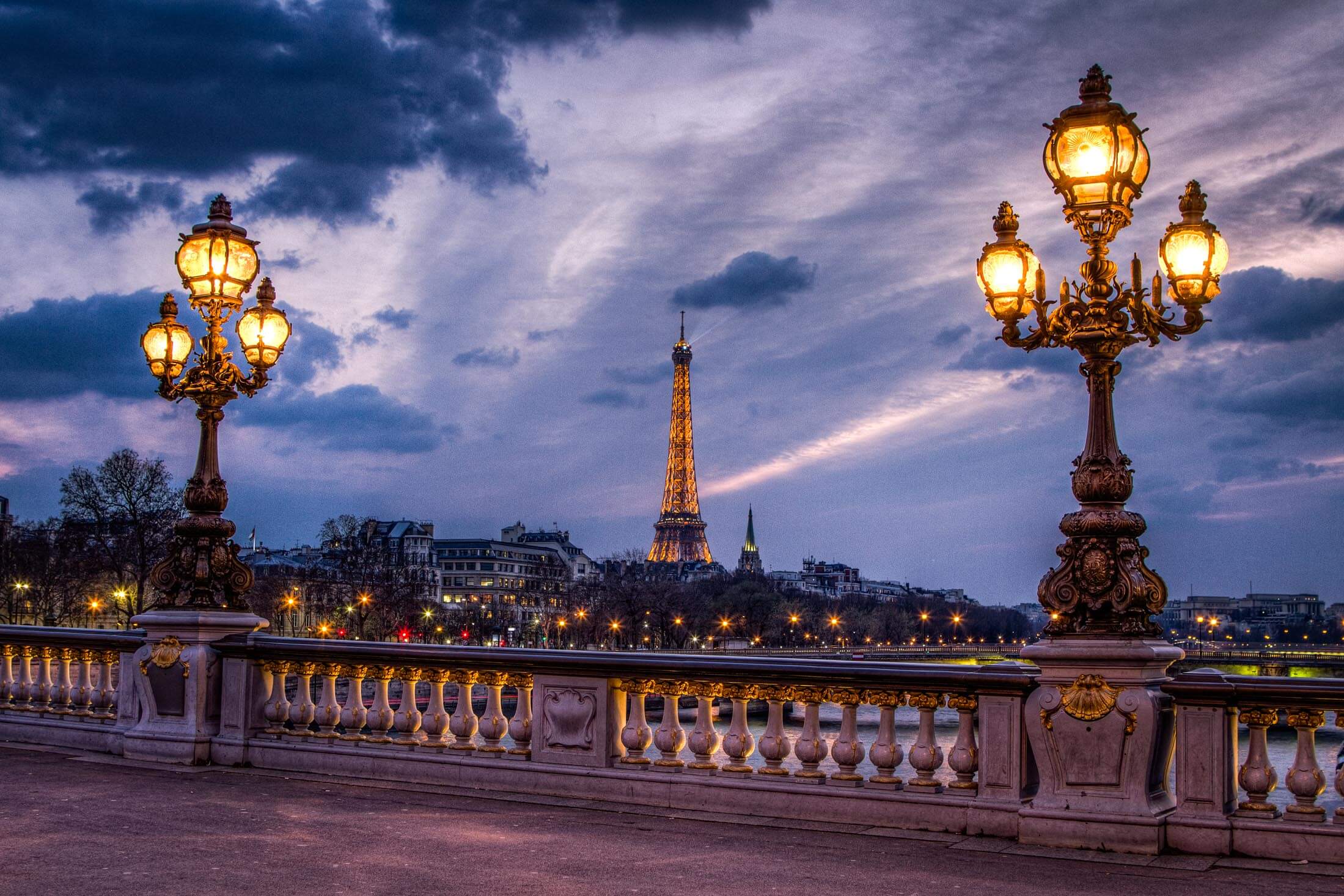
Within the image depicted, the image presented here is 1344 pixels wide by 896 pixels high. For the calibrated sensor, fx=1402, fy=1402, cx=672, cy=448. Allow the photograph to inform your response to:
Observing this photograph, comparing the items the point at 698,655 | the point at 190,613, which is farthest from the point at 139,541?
the point at 698,655

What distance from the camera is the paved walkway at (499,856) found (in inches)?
320

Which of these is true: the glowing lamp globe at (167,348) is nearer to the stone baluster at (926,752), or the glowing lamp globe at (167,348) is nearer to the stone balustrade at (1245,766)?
the stone baluster at (926,752)

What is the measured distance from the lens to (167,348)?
1538 centimetres

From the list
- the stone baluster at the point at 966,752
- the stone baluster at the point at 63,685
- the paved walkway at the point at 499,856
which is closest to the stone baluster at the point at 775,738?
the paved walkway at the point at 499,856

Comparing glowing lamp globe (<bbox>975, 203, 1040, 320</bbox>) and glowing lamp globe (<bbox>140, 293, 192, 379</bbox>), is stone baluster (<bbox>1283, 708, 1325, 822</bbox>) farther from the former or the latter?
Result: glowing lamp globe (<bbox>140, 293, 192, 379</bbox>)

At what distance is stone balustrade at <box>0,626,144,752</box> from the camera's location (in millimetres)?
14867

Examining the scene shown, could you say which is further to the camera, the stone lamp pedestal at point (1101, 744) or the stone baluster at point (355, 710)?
the stone baluster at point (355, 710)

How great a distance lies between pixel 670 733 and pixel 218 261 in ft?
24.4

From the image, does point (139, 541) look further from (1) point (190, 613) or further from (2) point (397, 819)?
(2) point (397, 819)

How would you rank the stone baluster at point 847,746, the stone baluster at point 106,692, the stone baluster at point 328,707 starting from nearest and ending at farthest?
the stone baluster at point 847,746, the stone baluster at point 328,707, the stone baluster at point 106,692

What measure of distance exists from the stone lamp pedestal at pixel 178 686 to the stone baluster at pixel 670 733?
5161 millimetres

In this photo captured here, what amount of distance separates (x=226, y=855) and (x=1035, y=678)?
558 cm

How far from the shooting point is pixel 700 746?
11188 mm

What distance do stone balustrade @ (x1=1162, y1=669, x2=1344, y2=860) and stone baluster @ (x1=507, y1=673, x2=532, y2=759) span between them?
17.4ft
